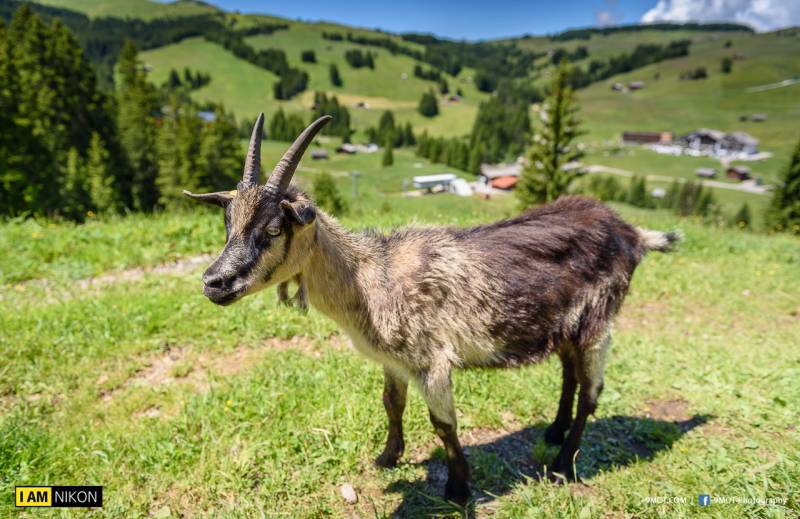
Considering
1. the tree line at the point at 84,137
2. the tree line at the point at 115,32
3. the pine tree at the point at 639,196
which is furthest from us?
the tree line at the point at 115,32

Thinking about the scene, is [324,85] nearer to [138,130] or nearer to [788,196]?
[138,130]

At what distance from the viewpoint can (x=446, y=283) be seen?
3.78 meters

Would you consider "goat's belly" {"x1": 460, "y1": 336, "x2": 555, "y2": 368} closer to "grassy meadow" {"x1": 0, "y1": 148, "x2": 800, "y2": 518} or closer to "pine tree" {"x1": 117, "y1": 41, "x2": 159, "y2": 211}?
"grassy meadow" {"x1": 0, "y1": 148, "x2": 800, "y2": 518}

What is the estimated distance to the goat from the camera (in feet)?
10.2

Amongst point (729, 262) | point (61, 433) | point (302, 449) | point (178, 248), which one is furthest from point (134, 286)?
point (729, 262)

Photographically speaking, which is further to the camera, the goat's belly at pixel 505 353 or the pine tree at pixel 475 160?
the pine tree at pixel 475 160

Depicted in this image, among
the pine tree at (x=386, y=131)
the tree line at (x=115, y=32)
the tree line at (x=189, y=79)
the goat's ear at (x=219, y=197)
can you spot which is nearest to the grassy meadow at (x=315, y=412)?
the goat's ear at (x=219, y=197)

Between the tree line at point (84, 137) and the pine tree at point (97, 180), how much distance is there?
82mm

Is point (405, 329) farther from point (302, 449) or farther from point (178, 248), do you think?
point (178, 248)

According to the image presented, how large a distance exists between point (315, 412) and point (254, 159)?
3.00 metres

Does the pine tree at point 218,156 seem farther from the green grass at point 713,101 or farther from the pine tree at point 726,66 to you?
the pine tree at point 726,66

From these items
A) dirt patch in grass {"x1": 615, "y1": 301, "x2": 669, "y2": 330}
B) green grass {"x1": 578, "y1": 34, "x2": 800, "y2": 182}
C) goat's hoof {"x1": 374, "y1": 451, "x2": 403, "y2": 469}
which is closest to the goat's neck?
goat's hoof {"x1": 374, "y1": 451, "x2": 403, "y2": 469}

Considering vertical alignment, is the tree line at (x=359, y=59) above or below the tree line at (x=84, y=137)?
above

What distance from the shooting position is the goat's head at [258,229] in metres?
2.90
